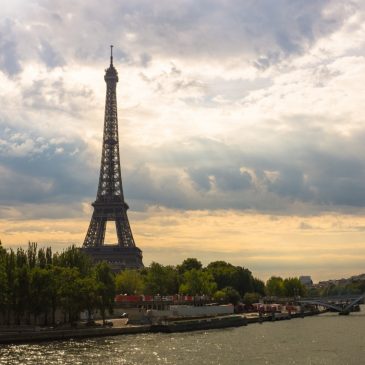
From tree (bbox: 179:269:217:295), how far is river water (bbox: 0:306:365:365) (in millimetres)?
53001

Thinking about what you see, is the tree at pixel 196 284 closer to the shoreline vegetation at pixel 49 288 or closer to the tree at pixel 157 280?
the tree at pixel 157 280

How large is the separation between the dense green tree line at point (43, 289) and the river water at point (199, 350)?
8982mm

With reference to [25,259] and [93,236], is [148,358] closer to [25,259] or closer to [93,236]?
[25,259]

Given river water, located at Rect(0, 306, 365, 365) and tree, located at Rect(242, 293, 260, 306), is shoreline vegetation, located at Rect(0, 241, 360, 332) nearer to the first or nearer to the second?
river water, located at Rect(0, 306, 365, 365)

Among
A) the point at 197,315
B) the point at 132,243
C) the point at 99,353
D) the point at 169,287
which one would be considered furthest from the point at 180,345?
the point at 132,243

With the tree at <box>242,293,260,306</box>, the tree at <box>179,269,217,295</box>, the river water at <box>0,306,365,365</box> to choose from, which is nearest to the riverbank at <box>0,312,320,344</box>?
the river water at <box>0,306,365,365</box>

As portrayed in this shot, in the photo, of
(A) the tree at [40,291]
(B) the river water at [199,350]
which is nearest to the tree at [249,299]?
(B) the river water at [199,350]

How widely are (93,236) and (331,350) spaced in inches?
4405

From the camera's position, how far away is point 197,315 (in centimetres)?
13775

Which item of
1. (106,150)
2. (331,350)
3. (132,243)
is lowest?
(331,350)

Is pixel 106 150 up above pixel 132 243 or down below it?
above

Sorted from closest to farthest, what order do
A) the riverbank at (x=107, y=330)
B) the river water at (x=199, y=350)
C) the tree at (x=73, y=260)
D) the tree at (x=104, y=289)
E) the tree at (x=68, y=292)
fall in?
1. the river water at (x=199, y=350)
2. the riverbank at (x=107, y=330)
3. the tree at (x=68, y=292)
4. the tree at (x=104, y=289)
5. the tree at (x=73, y=260)

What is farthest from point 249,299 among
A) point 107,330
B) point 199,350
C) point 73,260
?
point 199,350

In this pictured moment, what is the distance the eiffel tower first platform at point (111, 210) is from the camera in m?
185
